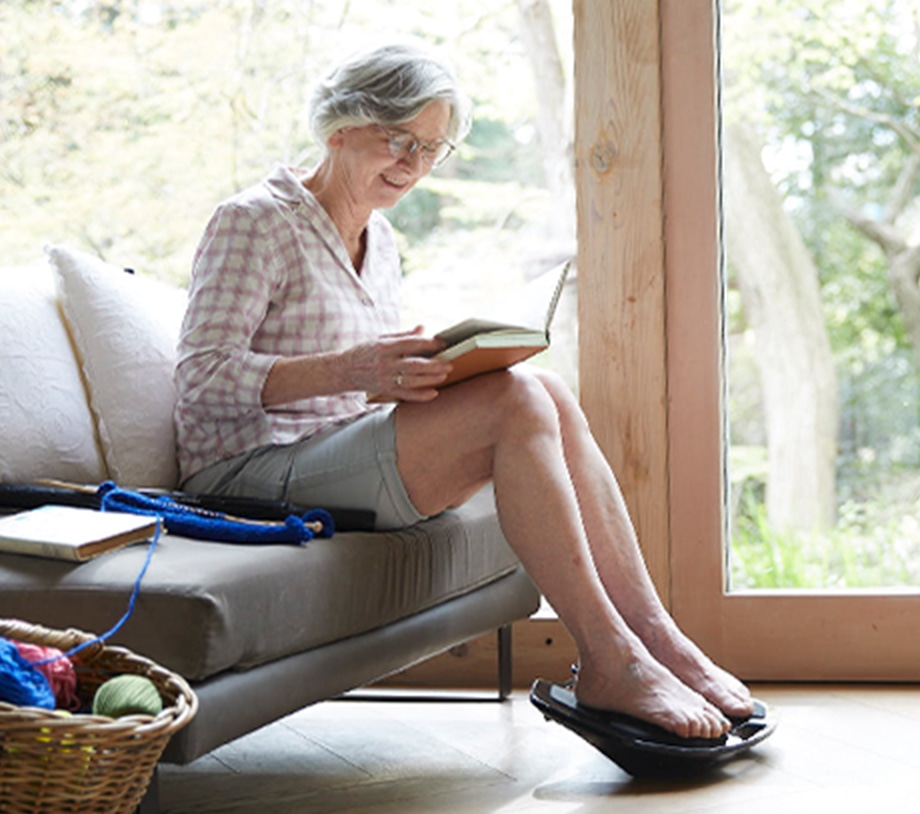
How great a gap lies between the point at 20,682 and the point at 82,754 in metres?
0.10

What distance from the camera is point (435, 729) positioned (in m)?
2.43

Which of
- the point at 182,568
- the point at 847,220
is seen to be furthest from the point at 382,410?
the point at 847,220

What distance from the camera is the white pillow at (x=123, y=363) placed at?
2.27 meters

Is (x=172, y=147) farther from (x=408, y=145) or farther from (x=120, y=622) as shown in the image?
(x=120, y=622)

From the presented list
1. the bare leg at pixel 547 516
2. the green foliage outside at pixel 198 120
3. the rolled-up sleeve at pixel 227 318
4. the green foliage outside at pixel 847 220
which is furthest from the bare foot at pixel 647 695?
the green foliage outside at pixel 198 120

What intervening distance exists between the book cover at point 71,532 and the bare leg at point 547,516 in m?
0.45

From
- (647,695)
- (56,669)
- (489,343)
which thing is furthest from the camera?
(647,695)

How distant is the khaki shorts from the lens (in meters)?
2.06

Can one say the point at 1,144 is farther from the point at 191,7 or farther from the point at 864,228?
the point at 864,228

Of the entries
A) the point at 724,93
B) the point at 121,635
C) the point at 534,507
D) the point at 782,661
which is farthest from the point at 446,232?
the point at 121,635

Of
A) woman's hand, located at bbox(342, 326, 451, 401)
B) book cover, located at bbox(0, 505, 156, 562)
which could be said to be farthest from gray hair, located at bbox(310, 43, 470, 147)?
book cover, located at bbox(0, 505, 156, 562)

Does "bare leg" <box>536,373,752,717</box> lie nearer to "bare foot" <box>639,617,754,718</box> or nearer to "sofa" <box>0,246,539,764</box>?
"bare foot" <box>639,617,754,718</box>

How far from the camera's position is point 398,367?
1.99 m

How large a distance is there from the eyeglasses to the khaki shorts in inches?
18.1
